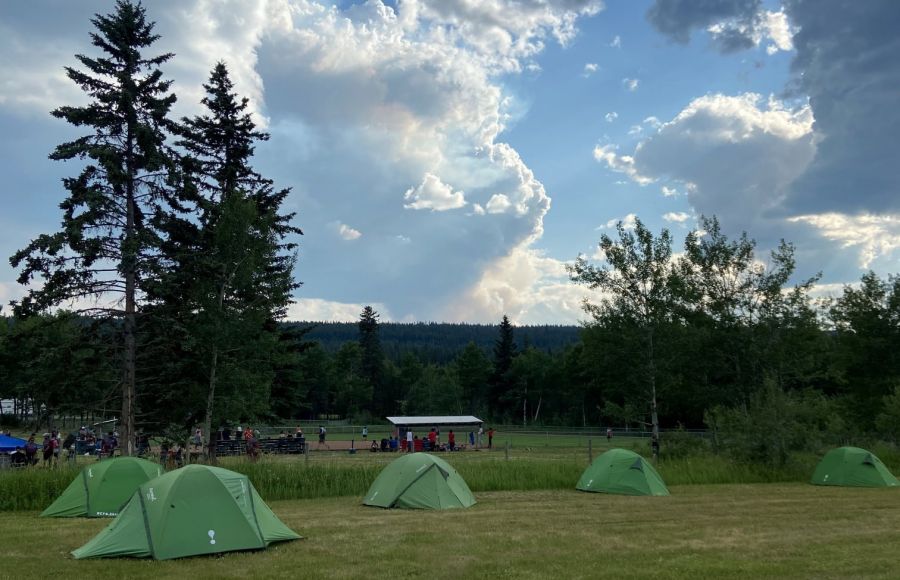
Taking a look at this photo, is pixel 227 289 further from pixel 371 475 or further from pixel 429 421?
pixel 429 421

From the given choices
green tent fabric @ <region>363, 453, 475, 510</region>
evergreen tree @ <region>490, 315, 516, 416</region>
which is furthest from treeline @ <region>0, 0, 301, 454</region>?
evergreen tree @ <region>490, 315, 516, 416</region>

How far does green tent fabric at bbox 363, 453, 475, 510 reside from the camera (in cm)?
1507

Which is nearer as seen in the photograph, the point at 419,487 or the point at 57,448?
the point at 419,487

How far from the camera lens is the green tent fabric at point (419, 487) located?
1507cm

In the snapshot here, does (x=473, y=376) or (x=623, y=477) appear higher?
(x=473, y=376)

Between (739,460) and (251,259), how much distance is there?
1842cm

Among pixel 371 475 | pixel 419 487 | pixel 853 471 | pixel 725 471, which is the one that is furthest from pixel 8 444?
pixel 853 471

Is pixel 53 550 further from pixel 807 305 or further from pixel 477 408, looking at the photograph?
pixel 477 408

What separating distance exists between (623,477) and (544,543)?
800 cm

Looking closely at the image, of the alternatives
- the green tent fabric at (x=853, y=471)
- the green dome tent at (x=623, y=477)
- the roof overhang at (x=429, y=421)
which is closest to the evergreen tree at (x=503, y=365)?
the roof overhang at (x=429, y=421)

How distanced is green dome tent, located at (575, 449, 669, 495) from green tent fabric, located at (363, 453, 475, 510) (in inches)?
174

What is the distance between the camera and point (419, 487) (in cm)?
1519

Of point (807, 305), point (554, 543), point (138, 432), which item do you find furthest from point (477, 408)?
point (554, 543)

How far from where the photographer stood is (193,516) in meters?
9.99
